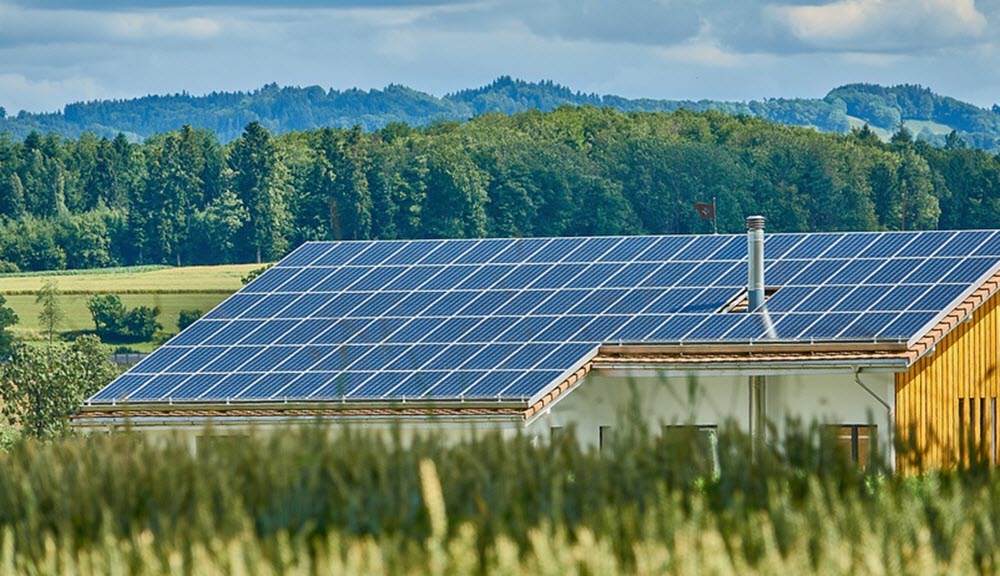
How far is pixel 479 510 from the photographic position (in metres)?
10.7

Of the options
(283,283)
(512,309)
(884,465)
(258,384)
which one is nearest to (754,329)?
(512,309)

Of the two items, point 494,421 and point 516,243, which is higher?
point 516,243

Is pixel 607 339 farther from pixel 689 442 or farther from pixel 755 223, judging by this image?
pixel 689 442

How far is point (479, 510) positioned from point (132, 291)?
537 ft

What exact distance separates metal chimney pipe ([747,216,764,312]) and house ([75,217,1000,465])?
34 mm

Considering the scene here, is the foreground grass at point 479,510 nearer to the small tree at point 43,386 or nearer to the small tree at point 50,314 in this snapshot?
the small tree at point 43,386

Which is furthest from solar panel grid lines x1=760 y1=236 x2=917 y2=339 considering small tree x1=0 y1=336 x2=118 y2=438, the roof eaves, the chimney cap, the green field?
the green field

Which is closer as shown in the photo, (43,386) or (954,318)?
(954,318)

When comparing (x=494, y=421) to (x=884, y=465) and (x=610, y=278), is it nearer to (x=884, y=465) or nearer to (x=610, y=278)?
(x=610, y=278)

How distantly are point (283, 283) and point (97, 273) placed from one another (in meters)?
160

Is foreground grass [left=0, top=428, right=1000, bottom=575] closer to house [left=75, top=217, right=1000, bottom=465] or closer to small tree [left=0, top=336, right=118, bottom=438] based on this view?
house [left=75, top=217, right=1000, bottom=465]

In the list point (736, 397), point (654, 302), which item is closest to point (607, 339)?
point (654, 302)

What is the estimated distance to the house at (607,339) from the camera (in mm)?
31344

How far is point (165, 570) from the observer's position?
32.9ft
